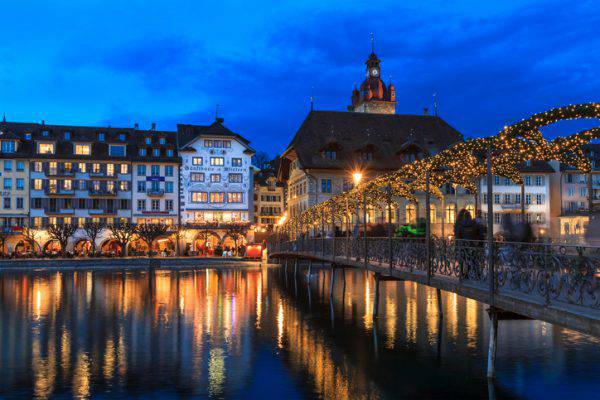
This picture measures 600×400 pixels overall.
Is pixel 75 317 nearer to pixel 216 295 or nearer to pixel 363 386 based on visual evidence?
pixel 216 295

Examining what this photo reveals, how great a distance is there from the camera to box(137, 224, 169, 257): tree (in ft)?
240

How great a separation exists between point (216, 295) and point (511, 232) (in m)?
20.0

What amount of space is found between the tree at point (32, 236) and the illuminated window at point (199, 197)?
17.3m

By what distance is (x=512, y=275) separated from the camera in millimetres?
14445

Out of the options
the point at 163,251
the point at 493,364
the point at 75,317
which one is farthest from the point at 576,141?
the point at 163,251

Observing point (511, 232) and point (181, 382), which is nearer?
point (181, 382)

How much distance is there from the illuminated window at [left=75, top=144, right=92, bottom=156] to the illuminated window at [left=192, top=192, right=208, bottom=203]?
12.7 m

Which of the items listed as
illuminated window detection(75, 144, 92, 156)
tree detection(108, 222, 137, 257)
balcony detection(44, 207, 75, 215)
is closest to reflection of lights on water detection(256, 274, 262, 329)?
tree detection(108, 222, 137, 257)

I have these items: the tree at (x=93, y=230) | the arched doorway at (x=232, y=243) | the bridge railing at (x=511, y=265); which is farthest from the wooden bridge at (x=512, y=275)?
the arched doorway at (x=232, y=243)

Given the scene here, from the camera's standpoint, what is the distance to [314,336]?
83.4 feet

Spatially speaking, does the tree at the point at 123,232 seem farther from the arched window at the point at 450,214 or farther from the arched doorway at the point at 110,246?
the arched window at the point at 450,214

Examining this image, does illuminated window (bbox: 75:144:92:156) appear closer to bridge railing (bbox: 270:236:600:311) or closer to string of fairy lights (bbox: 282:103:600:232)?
string of fairy lights (bbox: 282:103:600:232)

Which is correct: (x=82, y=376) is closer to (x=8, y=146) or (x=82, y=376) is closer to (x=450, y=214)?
(x=450, y=214)

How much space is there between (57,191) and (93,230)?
655 cm
